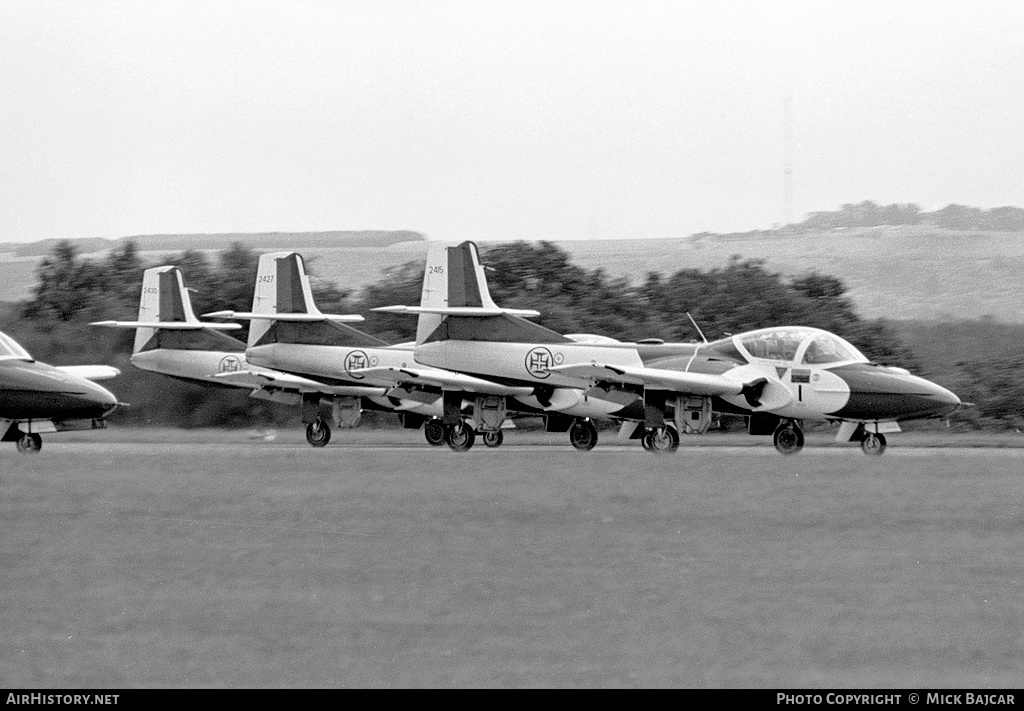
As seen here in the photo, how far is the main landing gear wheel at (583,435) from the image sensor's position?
24.8 meters

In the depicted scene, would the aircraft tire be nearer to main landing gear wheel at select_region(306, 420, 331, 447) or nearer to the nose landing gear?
the nose landing gear

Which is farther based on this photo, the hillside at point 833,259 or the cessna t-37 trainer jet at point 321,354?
the hillside at point 833,259

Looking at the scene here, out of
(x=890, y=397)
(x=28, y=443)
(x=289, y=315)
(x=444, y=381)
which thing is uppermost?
(x=289, y=315)

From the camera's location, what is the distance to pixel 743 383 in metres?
21.3

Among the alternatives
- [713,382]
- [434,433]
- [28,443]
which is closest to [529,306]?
[434,433]

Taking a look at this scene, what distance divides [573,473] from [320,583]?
21.7 feet

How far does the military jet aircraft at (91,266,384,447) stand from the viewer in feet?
92.8

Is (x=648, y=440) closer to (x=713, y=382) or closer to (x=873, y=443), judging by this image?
(x=713, y=382)

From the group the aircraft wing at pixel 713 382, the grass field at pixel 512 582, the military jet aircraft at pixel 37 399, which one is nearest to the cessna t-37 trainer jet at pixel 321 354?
the aircraft wing at pixel 713 382

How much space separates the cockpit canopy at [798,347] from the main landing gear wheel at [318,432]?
9553mm

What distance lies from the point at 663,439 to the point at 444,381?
4.69 meters

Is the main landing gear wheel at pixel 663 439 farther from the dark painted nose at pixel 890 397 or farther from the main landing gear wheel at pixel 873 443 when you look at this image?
the main landing gear wheel at pixel 873 443

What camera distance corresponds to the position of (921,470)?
15781 millimetres
